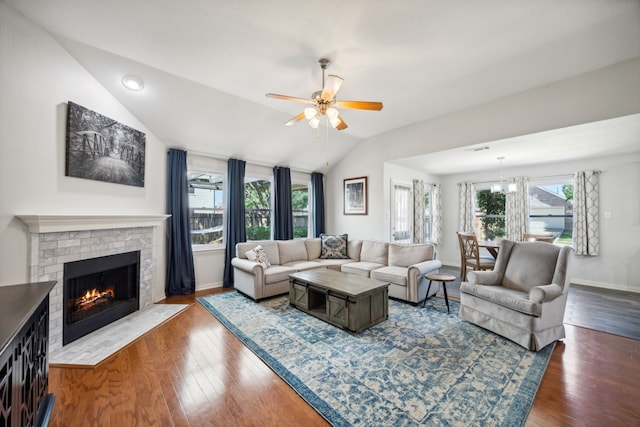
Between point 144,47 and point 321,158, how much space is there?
376cm

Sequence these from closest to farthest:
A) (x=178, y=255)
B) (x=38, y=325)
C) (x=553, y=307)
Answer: (x=38, y=325) < (x=553, y=307) < (x=178, y=255)

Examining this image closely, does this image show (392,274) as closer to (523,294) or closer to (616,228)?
(523,294)

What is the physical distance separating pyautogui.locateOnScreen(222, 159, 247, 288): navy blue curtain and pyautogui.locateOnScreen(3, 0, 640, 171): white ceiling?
109cm

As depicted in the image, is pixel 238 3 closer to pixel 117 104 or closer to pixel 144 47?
pixel 144 47

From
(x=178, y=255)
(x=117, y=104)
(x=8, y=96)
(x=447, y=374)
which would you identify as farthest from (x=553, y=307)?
(x=117, y=104)

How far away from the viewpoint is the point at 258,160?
5.20 metres

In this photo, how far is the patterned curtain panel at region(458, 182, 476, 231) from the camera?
20.4 ft

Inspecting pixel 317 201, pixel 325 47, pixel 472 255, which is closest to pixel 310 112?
pixel 325 47

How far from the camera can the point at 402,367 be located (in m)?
2.15

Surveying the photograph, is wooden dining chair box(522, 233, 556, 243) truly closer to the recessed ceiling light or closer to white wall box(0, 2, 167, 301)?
the recessed ceiling light

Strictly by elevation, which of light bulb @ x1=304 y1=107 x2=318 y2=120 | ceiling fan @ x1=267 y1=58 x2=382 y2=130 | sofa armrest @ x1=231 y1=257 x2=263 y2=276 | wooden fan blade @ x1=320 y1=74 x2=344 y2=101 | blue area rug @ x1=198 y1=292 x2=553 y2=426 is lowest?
blue area rug @ x1=198 y1=292 x2=553 y2=426

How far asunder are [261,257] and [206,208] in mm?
1493

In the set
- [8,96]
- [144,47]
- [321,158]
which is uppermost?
[144,47]


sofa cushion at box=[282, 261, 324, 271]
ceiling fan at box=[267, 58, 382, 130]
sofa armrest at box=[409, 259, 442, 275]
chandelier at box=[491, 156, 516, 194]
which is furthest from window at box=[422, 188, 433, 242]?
ceiling fan at box=[267, 58, 382, 130]
